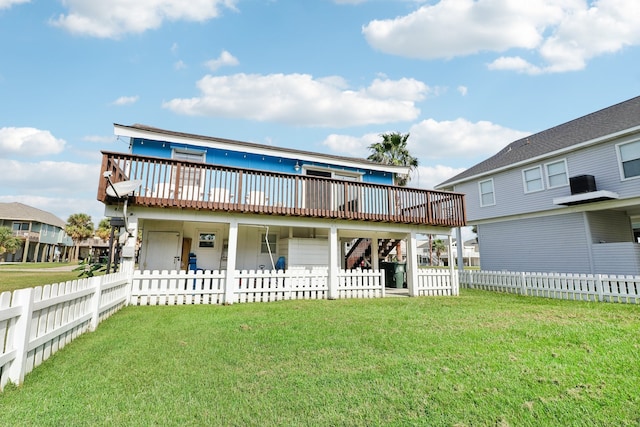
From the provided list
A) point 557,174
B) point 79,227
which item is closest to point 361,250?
point 557,174

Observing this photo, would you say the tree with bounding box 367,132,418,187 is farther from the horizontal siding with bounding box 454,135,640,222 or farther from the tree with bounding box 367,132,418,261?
A: the horizontal siding with bounding box 454,135,640,222

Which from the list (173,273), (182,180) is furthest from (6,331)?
(182,180)

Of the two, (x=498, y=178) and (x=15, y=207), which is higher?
(x=15, y=207)

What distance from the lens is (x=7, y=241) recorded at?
109ft

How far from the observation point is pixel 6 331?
2.80m

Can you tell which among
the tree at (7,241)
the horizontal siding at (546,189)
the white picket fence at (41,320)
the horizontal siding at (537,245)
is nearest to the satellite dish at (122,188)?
the white picket fence at (41,320)

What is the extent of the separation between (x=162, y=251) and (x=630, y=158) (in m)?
18.2

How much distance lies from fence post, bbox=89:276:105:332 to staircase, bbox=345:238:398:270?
10.9 metres

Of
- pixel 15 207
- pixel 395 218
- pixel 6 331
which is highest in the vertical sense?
pixel 15 207

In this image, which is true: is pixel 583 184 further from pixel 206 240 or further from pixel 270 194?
pixel 206 240

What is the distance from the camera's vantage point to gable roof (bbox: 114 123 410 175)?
10328 millimetres

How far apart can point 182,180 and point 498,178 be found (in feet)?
52.9

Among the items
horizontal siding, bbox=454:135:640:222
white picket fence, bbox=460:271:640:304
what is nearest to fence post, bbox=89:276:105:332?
white picket fence, bbox=460:271:640:304

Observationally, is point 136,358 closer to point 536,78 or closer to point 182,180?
point 182,180
